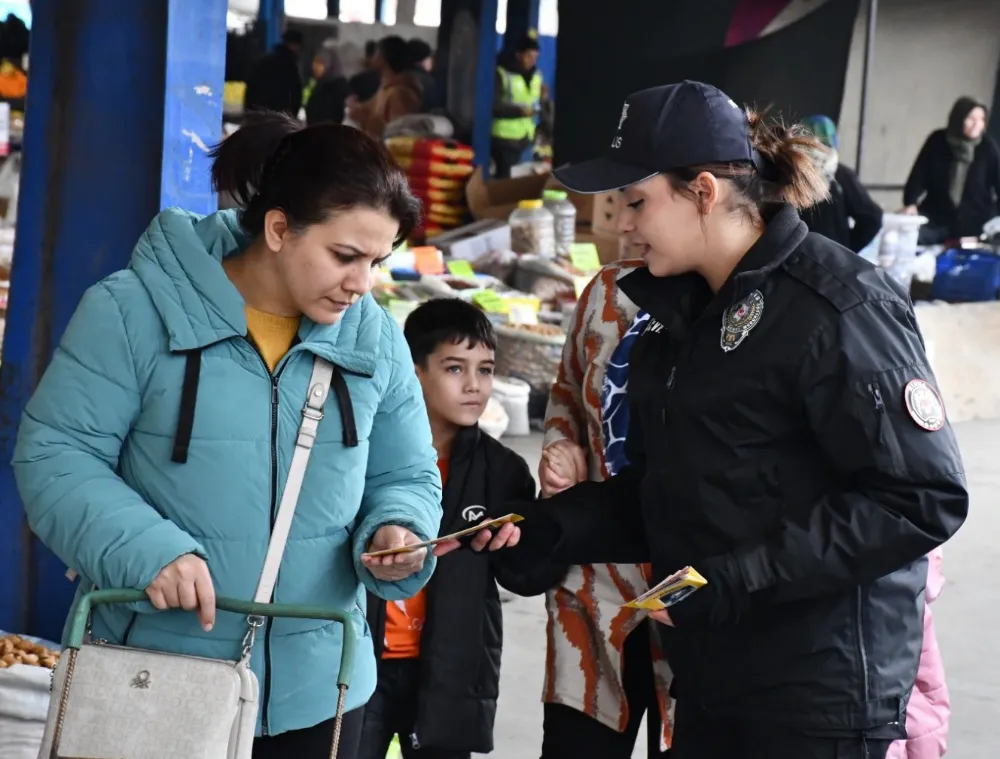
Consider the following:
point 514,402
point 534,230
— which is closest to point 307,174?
point 514,402

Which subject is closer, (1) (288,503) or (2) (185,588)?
(2) (185,588)

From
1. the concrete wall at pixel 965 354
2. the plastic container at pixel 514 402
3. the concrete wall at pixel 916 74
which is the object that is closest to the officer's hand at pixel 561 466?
the plastic container at pixel 514 402

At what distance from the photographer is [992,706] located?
16.0ft

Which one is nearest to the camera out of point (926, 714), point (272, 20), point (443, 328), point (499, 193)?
point (926, 714)

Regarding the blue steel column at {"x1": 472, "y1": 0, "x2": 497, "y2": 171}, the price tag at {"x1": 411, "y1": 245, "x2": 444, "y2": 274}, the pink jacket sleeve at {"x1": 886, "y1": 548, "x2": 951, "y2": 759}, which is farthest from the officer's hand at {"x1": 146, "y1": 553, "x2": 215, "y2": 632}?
the blue steel column at {"x1": 472, "y1": 0, "x2": 497, "y2": 171}

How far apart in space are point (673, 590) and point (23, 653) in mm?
2104

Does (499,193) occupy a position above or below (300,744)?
above

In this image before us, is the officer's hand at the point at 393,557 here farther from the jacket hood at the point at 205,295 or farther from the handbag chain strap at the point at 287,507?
the jacket hood at the point at 205,295

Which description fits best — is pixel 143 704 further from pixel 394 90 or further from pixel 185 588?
pixel 394 90

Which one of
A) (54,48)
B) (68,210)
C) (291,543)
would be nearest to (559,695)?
(291,543)

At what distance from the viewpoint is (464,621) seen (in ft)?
10.4

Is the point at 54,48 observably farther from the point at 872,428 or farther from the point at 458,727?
the point at 872,428

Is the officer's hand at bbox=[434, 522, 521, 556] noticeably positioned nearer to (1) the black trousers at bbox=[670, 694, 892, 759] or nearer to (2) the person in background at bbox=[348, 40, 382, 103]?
(1) the black trousers at bbox=[670, 694, 892, 759]

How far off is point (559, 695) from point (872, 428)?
1.22 meters
